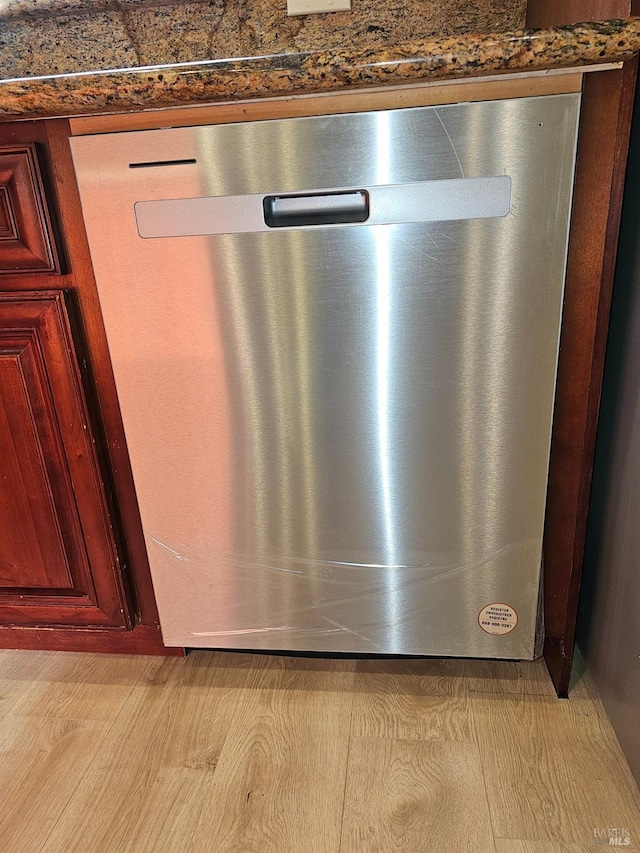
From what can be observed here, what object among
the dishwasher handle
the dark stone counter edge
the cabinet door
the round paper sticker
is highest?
the dark stone counter edge

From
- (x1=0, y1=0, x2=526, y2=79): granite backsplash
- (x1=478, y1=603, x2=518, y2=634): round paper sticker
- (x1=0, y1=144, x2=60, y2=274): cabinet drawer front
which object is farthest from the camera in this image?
(x1=0, y1=0, x2=526, y2=79): granite backsplash

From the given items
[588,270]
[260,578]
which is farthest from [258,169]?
[260,578]

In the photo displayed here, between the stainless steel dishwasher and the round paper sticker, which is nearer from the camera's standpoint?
the stainless steel dishwasher

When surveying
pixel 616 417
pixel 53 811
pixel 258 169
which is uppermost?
pixel 258 169

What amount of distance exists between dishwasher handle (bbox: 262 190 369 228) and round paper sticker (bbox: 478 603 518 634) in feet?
1.91

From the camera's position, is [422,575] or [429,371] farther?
[422,575]

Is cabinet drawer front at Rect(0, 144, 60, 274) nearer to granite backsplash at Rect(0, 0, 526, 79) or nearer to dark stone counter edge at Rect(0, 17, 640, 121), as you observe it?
dark stone counter edge at Rect(0, 17, 640, 121)

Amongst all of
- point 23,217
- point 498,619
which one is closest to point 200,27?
point 23,217

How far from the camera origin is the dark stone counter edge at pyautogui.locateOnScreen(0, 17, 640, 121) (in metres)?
0.62

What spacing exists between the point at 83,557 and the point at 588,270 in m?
0.85

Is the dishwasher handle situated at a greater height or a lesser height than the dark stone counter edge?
lesser

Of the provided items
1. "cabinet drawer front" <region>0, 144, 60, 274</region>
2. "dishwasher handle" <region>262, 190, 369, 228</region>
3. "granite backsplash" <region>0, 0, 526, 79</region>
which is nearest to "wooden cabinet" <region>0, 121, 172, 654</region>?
"cabinet drawer front" <region>0, 144, 60, 274</region>

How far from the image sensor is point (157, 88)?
68cm

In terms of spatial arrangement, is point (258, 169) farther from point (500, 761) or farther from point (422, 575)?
point (500, 761)
